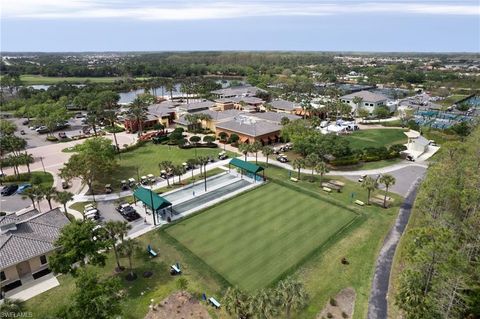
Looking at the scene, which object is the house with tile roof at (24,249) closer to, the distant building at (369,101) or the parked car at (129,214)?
the parked car at (129,214)

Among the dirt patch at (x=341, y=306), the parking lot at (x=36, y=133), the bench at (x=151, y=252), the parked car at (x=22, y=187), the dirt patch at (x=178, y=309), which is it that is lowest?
the dirt patch at (x=341, y=306)

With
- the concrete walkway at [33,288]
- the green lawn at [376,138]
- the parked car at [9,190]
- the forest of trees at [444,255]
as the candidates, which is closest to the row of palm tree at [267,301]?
the forest of trees at [444,255]

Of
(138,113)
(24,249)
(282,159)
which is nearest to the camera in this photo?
(24,249)

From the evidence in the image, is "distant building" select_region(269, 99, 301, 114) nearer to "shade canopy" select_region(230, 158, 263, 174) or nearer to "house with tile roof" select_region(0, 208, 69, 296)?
"shade canopy" select_region(230, 158, 263, 174)

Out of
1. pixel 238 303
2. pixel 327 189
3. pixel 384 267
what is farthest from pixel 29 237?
pixel 327 189

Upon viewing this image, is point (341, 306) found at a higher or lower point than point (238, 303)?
lower

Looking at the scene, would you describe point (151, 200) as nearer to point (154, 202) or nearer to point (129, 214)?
point (154, 202)

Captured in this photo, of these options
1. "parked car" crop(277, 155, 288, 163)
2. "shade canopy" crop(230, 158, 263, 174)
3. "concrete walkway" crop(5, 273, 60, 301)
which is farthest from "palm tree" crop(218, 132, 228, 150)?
"concrete walkway" crop(5, 273, 60, 301)

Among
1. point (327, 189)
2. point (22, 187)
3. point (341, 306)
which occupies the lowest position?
point (341, 306)
